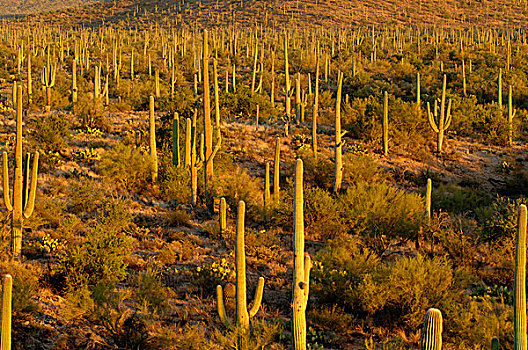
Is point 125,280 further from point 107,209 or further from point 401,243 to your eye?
point 401,243

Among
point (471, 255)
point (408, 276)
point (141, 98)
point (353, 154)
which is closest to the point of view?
point (408, 276)

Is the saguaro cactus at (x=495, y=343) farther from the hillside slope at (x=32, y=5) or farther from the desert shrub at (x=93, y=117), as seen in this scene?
the hillside slope at (x=32, y=5)

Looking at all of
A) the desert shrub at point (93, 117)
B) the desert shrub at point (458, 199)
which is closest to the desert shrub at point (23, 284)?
the desert shrub at point (458, 199)

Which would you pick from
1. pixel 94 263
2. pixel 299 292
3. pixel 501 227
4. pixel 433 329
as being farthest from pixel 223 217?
pixel 433 329

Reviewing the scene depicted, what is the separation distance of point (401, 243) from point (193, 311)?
4.82m

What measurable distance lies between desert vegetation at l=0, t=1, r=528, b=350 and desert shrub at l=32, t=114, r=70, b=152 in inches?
3.1

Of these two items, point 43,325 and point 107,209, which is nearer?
point 43,325

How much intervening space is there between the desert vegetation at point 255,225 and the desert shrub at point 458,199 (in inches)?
2.3

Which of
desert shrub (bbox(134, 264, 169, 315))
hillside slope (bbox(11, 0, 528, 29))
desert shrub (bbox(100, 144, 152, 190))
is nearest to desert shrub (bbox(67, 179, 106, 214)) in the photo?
desert shrub (bbox(100, 144, 152, 190))

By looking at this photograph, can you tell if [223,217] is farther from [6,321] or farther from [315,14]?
[315,14]

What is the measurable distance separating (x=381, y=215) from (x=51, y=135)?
9.71 meters

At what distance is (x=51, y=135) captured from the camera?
1419 cm

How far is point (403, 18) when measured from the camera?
209ft

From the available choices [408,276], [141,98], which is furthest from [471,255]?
[141,98]
